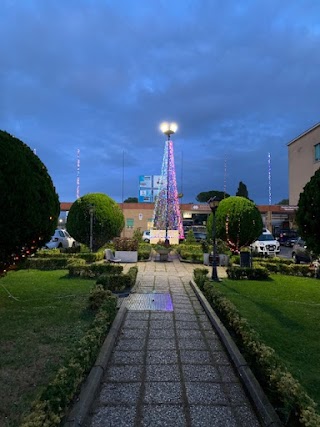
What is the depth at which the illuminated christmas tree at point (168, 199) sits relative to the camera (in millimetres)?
28000

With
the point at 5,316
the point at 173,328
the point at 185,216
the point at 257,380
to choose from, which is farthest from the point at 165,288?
the point at 185,216

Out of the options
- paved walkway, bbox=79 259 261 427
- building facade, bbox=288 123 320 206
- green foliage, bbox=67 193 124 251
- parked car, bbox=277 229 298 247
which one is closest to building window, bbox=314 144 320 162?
building facade, bbox=288 123 320 206

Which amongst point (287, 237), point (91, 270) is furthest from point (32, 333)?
point (287, 237)

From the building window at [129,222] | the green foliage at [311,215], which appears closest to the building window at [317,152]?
the building window at [129,222]

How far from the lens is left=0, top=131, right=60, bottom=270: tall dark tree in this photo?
580 centimetres

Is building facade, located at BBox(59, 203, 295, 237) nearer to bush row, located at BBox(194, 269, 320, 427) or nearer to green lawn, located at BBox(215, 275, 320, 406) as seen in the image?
green lawn, located at BBox(215, 275, 320, 406)

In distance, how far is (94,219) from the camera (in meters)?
19.2

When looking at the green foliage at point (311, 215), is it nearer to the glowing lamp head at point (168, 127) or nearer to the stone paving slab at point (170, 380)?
the stone paving slab at point (170, 380)

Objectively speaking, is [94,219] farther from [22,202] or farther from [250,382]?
[250,382]

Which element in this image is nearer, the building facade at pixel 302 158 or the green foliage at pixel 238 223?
the green foliage at pixel 238 223

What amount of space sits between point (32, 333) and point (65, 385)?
235cm

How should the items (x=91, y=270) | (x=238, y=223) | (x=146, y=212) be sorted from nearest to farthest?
1. (x=91, y=270)
2. (x=238, y=223)
3. (x=146, y=212)

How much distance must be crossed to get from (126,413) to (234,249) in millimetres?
16017

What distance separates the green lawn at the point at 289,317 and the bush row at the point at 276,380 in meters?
0.39
